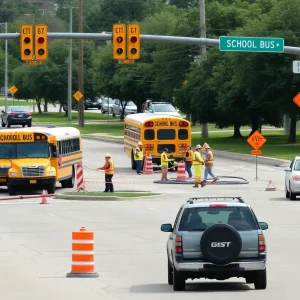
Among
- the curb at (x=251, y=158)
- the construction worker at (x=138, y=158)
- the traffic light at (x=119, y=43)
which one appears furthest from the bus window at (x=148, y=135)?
the traffic light at (x=119, y=43)

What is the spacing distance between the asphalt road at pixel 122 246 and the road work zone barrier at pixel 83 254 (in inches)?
8.3

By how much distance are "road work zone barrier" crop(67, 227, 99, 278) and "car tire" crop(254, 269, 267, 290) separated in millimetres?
2831

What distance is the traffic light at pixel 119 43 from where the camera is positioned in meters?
37.8

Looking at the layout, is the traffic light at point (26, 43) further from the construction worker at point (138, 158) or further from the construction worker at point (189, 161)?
the construction worker at point (138, 158)

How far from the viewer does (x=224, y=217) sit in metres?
15.8

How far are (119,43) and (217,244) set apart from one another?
77.2 feet

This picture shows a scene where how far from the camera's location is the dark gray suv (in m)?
15.2

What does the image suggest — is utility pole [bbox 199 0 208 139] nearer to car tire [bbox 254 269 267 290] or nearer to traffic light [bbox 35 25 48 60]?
traffic light [bbox 35 25 48 60]

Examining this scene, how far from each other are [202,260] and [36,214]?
54.1 feet

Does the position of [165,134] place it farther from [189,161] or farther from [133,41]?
[133,41]

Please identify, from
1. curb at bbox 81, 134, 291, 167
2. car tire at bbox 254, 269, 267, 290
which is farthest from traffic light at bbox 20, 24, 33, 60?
car tire at bbox 254, 269, 267, 290

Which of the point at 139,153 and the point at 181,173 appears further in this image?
the point at 139,153

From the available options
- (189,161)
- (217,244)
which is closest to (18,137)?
(189,161)

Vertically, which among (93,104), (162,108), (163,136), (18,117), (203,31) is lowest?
(93,104)
